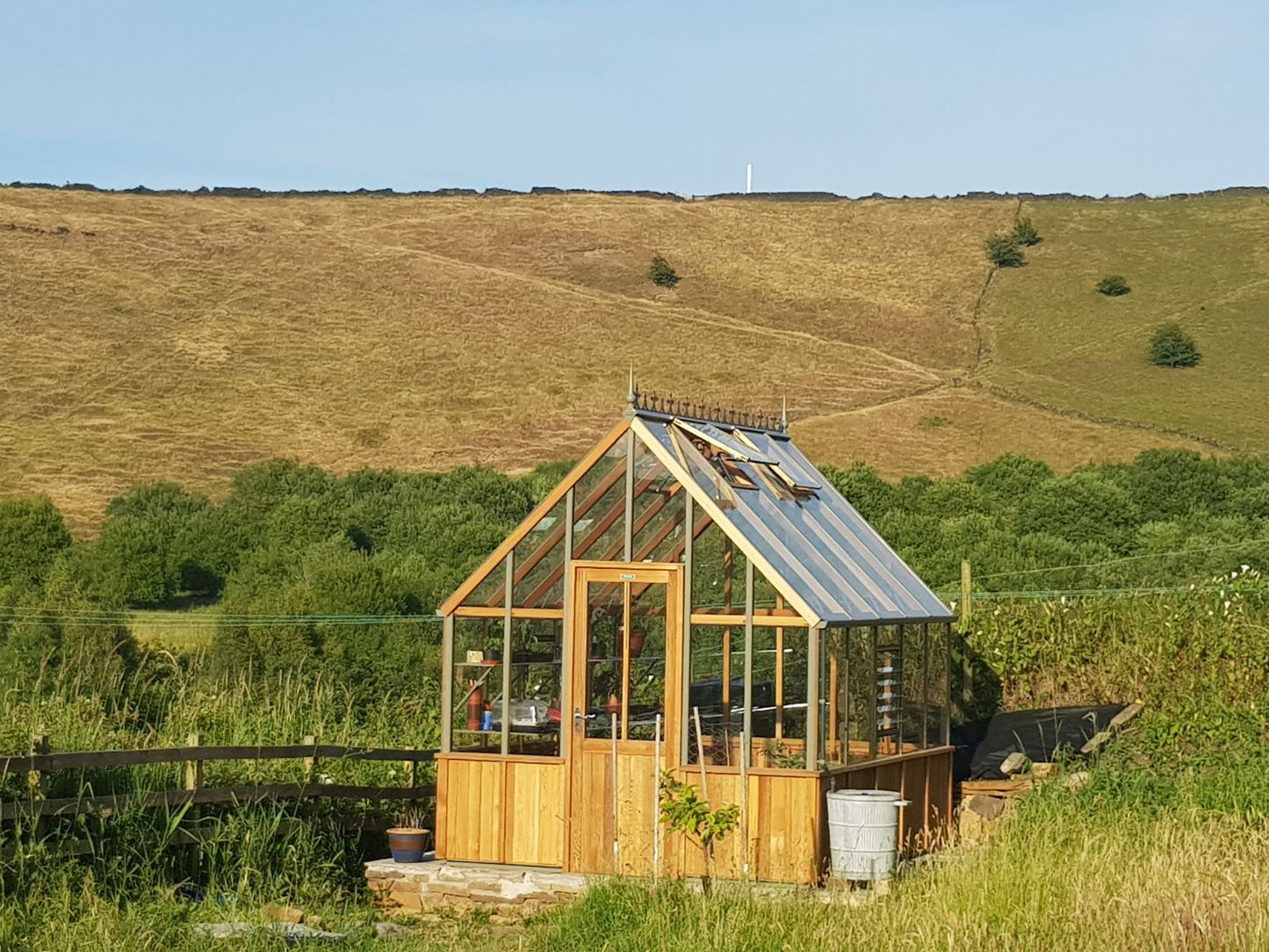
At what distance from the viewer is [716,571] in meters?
15.3

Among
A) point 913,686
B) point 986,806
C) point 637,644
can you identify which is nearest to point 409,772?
point 637,644

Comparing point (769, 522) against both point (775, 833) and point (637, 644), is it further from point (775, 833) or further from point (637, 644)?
point (775, 833)

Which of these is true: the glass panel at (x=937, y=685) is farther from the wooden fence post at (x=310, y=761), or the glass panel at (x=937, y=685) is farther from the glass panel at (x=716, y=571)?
the wooden fence post at (x=310, y=761)

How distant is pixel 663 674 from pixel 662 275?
213 ft

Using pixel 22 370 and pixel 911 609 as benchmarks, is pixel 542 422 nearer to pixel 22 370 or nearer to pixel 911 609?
pixel 22 370

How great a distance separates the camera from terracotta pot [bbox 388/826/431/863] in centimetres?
1529

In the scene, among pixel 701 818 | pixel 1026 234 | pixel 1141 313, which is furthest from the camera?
pixel 1026 234

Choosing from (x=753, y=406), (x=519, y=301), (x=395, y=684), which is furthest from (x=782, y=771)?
(x=519, y=301)

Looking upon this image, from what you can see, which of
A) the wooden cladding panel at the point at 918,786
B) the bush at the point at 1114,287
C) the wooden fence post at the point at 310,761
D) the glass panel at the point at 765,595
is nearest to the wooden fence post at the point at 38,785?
the wooden fence post at the point at 310,761

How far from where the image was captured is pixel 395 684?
27.0 metres

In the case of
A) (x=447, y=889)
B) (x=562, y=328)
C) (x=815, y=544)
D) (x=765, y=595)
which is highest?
(x=562, y=328)

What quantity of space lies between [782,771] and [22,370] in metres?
55.1

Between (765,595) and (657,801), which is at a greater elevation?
(765,595)

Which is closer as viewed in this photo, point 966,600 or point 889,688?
point 889,688
